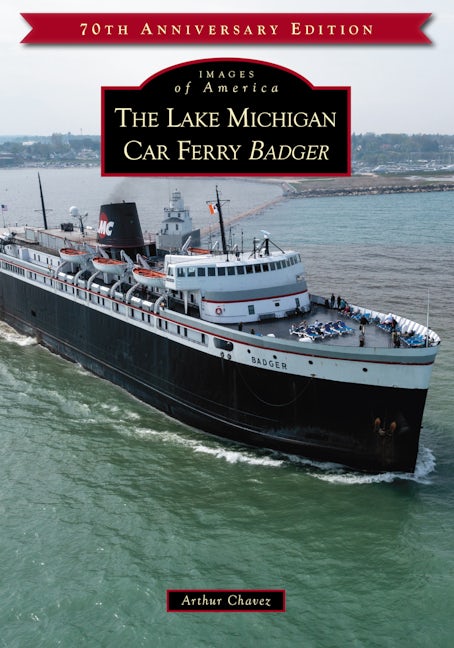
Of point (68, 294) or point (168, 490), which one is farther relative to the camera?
point (68, 294)

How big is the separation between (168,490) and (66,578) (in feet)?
20.4

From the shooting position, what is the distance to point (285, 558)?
21.5 meters

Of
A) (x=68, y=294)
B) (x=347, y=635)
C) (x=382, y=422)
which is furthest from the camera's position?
(x=68, y=294)

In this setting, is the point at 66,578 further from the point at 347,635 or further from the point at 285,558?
the point at 347,635

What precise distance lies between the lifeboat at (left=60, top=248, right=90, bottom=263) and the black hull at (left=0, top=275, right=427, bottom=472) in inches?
228

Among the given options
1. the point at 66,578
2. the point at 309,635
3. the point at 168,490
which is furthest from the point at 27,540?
the point at 309,635

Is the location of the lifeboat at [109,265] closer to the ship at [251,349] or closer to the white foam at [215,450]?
the ship at [251,349]

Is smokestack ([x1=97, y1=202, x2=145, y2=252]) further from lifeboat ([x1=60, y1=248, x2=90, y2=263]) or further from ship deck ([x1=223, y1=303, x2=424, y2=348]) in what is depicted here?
ship deck ([x1=223, y1=303, x2=424, y2=348])

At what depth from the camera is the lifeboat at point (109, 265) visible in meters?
38.3

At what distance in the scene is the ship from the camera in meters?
25.7

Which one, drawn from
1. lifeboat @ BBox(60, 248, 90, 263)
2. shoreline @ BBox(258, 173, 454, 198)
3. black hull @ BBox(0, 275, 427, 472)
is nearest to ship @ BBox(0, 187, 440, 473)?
black hull @ BBox(0, 275, 427, 472)

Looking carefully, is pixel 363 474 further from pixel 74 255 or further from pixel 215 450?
pixel 74 255

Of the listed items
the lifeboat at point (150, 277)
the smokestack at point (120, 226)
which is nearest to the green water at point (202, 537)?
the lifeboat at point (150, 277)

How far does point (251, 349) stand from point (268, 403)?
268 cm
